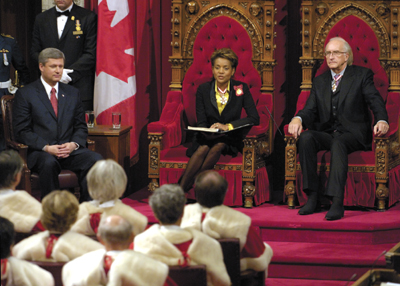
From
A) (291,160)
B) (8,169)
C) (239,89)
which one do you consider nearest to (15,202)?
(8,169)

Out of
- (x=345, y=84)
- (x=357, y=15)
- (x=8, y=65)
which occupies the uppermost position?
(x=357, y=15)

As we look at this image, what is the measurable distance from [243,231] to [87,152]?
7.02 feet

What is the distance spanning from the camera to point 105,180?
123 inches

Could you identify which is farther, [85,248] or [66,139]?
[66,139]

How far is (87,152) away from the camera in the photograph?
16.4ft

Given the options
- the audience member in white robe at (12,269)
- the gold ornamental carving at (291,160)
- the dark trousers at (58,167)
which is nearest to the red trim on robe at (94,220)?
the audience member in white robe at (12,269)

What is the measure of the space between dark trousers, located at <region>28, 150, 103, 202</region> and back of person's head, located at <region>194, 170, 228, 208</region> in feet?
5.94

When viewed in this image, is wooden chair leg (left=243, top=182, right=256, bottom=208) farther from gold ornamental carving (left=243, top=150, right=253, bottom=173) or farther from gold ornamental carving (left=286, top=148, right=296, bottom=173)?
gold ornamental carving (left=286, top=148, right=296, bottom=173)

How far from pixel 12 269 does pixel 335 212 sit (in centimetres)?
277

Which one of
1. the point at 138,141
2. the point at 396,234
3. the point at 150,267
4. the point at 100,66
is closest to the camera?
the point at 150,267

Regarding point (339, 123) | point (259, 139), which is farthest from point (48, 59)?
point (339, 123)

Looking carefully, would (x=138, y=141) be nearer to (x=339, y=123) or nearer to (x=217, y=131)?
(x=217, y=131)

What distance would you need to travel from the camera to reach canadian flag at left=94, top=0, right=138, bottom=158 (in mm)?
5922

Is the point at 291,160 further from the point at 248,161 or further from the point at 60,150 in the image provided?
the point at 60,150
